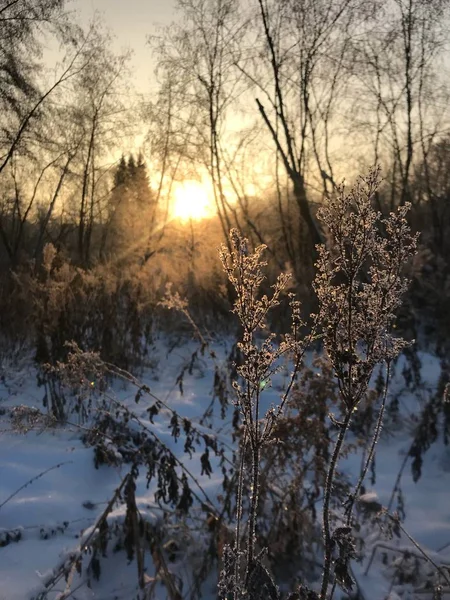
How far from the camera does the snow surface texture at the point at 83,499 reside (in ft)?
7.54

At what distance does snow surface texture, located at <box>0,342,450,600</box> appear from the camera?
7.54ft

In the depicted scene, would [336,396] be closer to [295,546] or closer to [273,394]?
[295,546]

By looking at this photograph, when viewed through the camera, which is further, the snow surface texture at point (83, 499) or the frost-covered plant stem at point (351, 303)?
the snow surface texture at point (83, 499)

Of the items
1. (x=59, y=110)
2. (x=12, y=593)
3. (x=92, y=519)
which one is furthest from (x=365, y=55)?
(x=12, y=593)

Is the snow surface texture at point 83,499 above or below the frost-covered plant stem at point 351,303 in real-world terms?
below

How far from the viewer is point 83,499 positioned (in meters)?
2.97

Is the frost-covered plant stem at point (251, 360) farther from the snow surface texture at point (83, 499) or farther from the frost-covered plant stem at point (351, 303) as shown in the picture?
the snow surface texture at point (83, 499)

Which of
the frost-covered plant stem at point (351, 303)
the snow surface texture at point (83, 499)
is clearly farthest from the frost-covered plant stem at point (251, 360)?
the snow surface texture at point (83, 499)

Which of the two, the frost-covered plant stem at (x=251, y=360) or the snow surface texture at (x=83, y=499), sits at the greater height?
the frost-covered plant stem at (x=251, y=360)

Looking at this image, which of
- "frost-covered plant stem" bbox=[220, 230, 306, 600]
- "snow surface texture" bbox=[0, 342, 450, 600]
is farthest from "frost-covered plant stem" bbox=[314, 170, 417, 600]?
"snow surface texture" bbox=[0, 342, 450, 600]

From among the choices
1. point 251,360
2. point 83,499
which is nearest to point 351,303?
point 251,360

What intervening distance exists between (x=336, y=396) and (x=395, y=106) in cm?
712

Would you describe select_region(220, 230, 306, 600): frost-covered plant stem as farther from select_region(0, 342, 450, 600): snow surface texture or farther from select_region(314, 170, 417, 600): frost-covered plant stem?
select_region(0, 342, 450, 600): snow surface texture

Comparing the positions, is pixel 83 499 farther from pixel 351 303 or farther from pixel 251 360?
pixel 351 303
